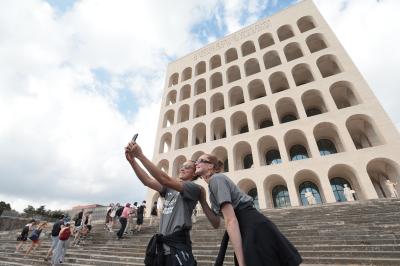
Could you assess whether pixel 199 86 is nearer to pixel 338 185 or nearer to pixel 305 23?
pixel 305 23

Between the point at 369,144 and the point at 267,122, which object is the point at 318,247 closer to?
the point at 369,144

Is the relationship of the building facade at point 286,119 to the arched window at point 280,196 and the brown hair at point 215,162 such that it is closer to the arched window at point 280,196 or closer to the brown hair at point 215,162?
the arched window at point 280,196

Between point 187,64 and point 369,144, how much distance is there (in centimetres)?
2144

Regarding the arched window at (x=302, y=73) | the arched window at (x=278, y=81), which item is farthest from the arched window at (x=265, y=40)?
the arched window at (x=302, y=73)

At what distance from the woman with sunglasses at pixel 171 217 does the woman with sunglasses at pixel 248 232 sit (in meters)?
0.30

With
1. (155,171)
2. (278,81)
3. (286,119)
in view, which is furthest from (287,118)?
(155,171)

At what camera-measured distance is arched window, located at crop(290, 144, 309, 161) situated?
2064 centimetres

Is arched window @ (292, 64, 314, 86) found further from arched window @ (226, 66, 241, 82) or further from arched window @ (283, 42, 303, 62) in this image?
arched window @ (226, 66, 241, 82)

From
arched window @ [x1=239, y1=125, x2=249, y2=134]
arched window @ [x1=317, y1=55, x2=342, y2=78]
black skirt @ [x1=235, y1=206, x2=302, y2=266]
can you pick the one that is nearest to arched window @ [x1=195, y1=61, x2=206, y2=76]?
arched window @ [x1=239, y1=125, x2=249, y2=134]

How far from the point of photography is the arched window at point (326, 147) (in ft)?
64.7

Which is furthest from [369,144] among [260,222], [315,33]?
[260,222]

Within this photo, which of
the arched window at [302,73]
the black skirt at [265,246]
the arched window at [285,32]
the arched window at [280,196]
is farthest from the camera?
the arched window at [285,32]

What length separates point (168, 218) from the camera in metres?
2.23

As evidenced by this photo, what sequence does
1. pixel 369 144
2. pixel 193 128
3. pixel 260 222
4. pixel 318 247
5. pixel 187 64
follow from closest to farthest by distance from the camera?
pixel 260 222 → pixel 318 247 → pixel 369 144 → pixel 193 128 → pixel 187 64
